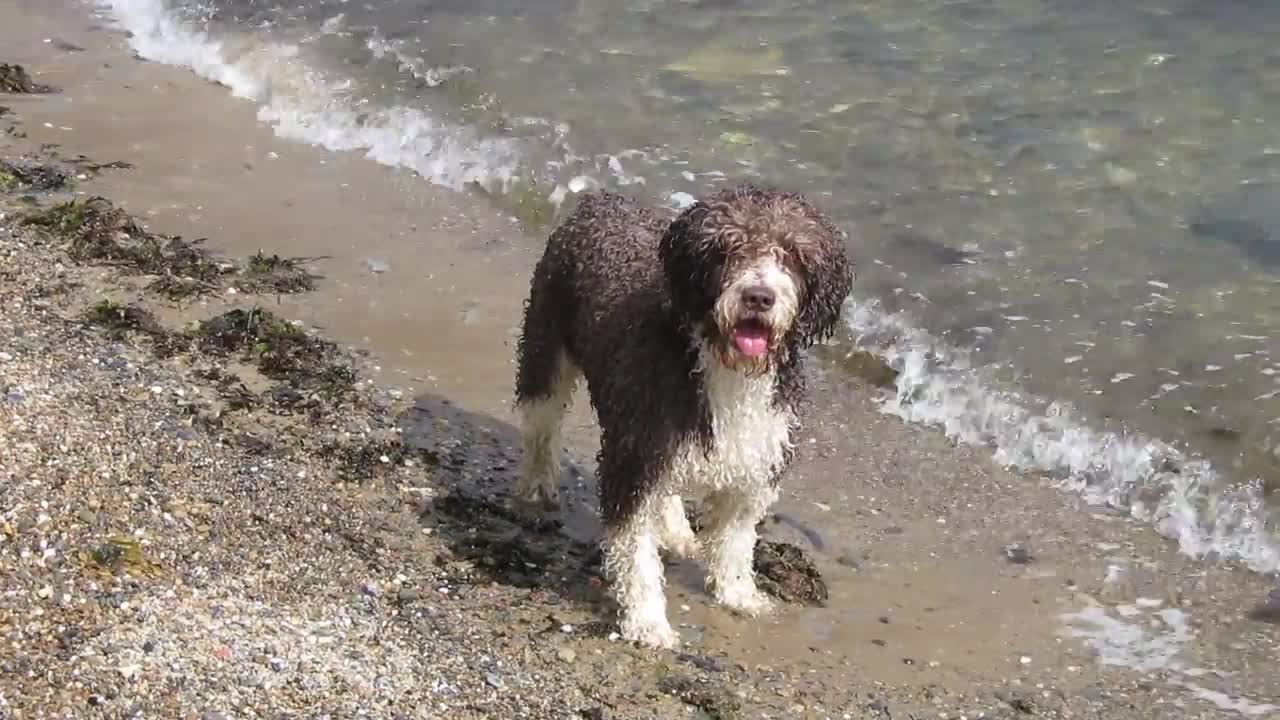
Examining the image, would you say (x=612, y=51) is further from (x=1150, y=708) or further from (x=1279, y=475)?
(x=1150, y=708)

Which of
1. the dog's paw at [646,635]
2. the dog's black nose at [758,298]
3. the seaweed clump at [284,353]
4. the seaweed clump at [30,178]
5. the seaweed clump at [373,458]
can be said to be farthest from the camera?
the seaweed clump at [30,178]

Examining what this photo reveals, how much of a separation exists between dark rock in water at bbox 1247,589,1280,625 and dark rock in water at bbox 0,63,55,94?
10.5m

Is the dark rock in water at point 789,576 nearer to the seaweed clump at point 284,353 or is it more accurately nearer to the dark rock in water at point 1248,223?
the seaweed clump at point 284,353

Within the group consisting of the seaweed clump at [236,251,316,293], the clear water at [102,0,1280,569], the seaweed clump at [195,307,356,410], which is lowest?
the seaweed clump at [236,251,316,293]

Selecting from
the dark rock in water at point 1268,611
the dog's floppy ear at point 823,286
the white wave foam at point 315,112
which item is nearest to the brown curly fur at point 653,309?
the dog's floppy ear at point 823,286

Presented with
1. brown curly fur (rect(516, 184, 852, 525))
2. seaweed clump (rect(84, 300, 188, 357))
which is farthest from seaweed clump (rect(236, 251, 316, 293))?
brown curly fur (rect(516, 184, 852, 525))

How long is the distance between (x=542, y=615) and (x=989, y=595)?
2.06 meters

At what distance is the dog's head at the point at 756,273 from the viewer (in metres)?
4.88

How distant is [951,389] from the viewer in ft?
26.4

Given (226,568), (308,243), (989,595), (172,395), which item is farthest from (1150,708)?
(308,243)

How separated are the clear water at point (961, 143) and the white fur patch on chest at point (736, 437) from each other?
8.31ft

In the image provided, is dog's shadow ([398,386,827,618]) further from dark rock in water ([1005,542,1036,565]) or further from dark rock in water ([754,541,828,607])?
dark rock in water ([1005,542,1036,565])

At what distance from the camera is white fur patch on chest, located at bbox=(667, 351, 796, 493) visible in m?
5.34

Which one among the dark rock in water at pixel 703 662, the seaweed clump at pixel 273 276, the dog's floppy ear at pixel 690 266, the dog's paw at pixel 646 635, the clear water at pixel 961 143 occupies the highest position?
the dog's floppy ear at pixel 690 266
